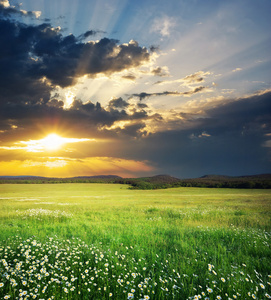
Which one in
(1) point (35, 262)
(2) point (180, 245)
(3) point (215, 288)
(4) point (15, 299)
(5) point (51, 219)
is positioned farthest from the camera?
(5) point (51, 219)

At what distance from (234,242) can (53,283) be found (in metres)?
6.74

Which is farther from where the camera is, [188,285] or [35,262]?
[35,262]

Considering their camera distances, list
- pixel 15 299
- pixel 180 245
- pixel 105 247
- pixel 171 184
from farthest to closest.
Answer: pixel 171 184 < pixel 180 245 < pixel 105 247 < pixel 15 299

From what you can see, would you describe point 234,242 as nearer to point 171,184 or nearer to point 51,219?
point 51,219

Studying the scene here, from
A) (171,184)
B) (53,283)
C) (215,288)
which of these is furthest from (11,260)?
(171,184)

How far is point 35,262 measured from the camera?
A: 550 centimetres

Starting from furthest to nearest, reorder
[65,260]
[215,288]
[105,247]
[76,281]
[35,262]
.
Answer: [105,247] → [65,260] → [35,262] → [76,281] → [215,288]

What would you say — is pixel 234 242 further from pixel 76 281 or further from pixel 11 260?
pixel 11 260

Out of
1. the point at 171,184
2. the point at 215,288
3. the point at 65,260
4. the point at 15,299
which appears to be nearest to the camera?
the point at 15,299

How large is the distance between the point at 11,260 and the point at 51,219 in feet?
27.8

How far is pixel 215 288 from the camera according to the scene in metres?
A: 4.54

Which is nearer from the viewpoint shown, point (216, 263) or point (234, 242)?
point (216, 263)

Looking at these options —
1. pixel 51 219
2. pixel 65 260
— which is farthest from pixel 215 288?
pixel 51 219

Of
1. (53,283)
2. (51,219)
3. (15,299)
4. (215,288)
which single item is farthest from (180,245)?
(51,219)
